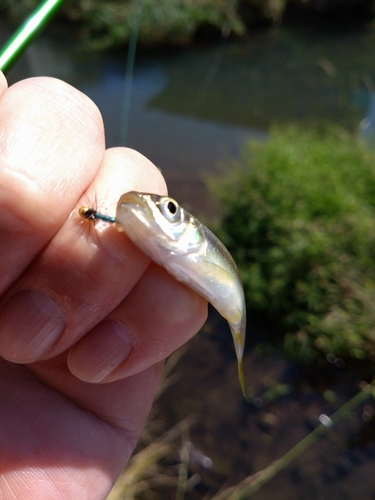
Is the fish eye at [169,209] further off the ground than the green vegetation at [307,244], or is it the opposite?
the fish eye at [169,209]

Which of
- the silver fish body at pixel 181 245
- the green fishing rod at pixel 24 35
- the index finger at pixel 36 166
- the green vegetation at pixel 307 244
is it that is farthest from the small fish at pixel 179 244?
the green vegetation at pixel 307 244

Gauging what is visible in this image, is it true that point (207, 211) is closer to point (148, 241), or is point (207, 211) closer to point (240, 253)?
point (240, 253)

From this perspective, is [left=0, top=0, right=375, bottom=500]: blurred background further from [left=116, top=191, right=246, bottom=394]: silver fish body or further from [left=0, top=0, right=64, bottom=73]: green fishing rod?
[left=0, top=0, right=64, bottom=73]: green fishing rod

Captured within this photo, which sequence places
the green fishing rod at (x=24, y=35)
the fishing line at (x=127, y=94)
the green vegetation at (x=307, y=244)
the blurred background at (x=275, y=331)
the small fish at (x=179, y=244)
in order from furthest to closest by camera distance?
the fishing line at (x=127, y=94), the green vegetation at (x=307, y=244), the blurred background at (x=275, y=331), the green fishing rod at (x=24, y=35), the small fish at (x=179, y=244)

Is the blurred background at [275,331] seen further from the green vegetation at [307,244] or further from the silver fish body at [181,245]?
the silver fish body at [181,245]


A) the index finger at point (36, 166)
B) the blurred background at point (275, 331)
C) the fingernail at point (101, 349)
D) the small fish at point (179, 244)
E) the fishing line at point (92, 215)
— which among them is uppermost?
the index finger at point (36, 166)

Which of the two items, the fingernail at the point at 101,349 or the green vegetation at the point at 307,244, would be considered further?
the green vegetation at the point at 307,244

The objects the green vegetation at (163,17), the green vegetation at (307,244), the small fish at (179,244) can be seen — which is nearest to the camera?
the small fish at (179,244)

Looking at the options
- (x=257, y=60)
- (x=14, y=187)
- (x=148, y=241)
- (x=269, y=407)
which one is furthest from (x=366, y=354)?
(x=257, y=60)
